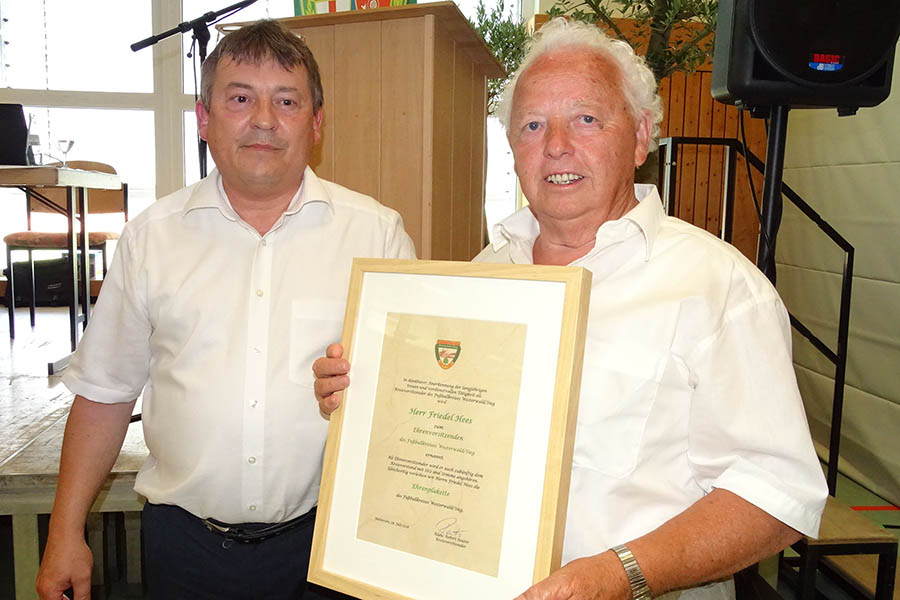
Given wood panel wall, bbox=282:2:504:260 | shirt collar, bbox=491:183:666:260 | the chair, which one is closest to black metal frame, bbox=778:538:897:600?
wood panel wall, bbox=282:2:504:260

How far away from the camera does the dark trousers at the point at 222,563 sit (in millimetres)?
1421

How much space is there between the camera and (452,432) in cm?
102

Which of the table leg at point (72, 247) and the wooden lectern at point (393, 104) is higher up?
the wooden lectern at point (393, 104)

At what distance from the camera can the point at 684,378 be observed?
1094 millimetres

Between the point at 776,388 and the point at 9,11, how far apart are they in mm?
8415

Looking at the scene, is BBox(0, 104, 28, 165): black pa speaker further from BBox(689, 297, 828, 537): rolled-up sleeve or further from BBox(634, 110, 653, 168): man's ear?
BBox(689, 297, 828, 537): rolled-up sleeve

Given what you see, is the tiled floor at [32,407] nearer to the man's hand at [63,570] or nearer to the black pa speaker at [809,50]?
the man's hand at [63,570]

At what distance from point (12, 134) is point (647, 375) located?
4671mm

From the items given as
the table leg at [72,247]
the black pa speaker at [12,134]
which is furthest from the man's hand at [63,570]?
the black pa speaker at [12,134]

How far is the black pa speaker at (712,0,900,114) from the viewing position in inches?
70.5

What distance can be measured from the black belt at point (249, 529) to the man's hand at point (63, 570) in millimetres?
310

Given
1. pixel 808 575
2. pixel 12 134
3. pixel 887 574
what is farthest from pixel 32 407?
pixel 887 574

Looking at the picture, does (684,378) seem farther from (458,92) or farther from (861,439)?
(861,439)

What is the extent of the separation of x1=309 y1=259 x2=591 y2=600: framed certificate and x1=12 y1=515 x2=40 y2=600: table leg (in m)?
1.73
